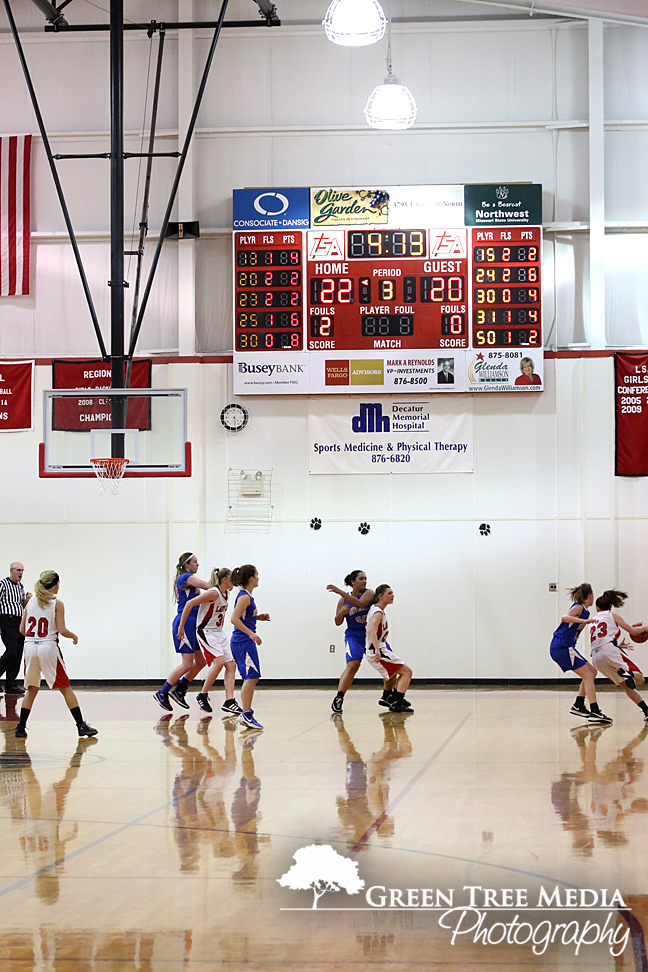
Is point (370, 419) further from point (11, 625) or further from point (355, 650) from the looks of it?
point (11, 625)

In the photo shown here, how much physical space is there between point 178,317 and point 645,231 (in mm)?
7755

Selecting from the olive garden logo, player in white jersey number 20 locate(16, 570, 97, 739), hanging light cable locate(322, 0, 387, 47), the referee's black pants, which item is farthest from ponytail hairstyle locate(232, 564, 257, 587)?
the olive garden logo

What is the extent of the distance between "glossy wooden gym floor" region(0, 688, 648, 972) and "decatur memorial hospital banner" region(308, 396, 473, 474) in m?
5.29

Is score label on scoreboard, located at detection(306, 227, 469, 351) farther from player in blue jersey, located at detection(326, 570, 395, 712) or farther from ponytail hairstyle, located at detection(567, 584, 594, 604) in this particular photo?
ponytail hairstyle, located at detection(567, 584, 594, 604)

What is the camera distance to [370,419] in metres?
16.4

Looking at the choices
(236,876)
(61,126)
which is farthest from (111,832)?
(61,126)

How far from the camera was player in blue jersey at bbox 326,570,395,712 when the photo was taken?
12.6 m

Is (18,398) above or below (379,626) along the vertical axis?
above

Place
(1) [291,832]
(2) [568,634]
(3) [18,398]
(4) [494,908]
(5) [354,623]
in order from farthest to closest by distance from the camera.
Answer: (3) [18,398], (5) [354,623], (2) [568,634], (1) [291,832], (4) [494,908]

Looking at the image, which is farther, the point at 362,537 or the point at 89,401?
the point at 362,537

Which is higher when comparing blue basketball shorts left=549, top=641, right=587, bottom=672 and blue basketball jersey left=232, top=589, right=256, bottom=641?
blue basketball jersey left=232, top=589, right=256, bottom=641

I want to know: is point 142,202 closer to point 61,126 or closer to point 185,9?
point 61,126

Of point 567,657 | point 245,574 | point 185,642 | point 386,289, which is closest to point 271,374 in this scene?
point 386,289

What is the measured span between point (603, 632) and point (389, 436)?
5.93 m
